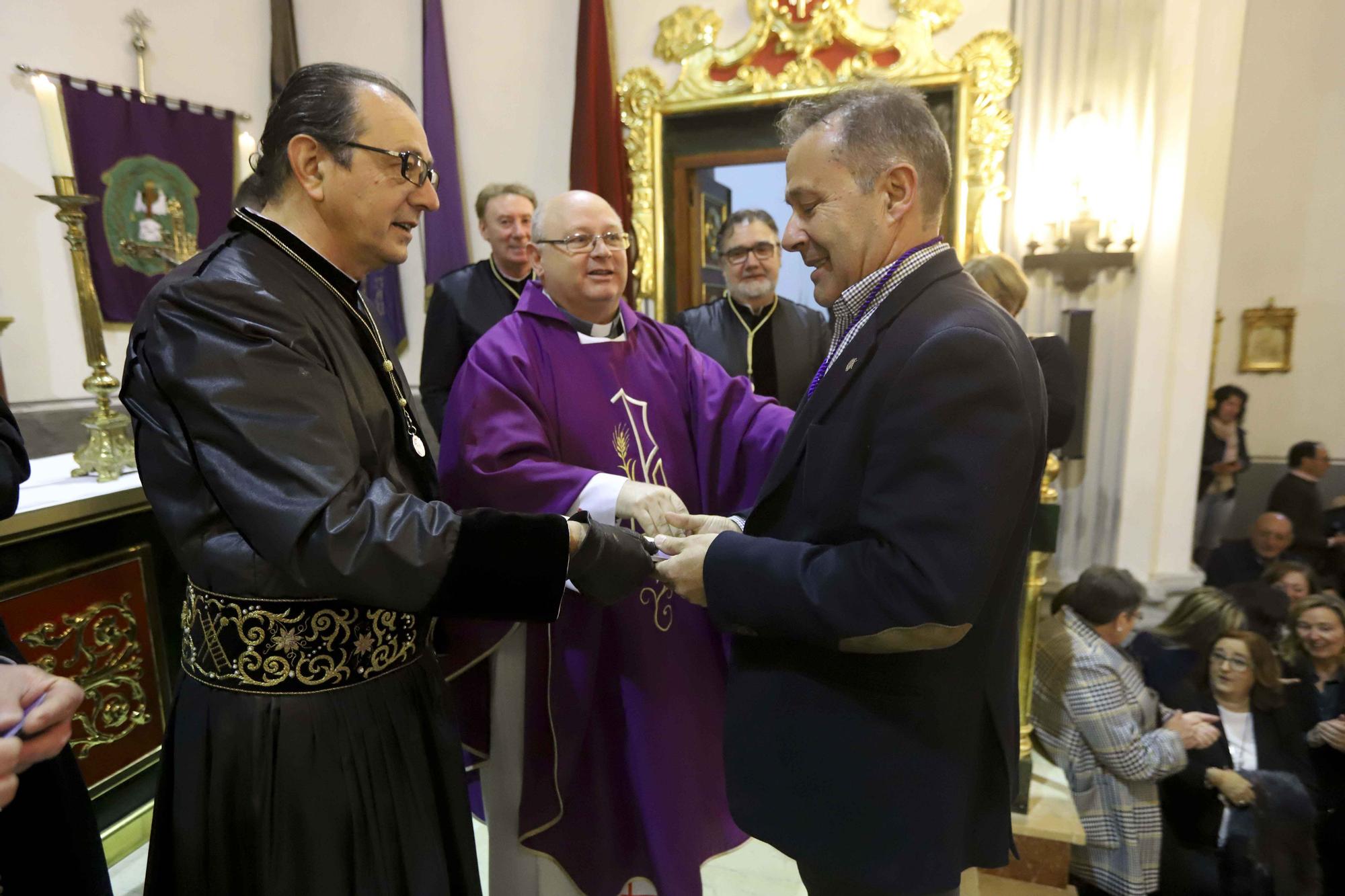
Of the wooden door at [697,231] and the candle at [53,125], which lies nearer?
the candle at [53,125]

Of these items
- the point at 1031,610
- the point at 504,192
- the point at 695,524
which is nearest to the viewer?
the point at 695,524

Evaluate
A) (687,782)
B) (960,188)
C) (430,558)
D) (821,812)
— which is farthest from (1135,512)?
(430,558)

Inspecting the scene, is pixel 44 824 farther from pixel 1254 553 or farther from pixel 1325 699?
pixel 1254 553

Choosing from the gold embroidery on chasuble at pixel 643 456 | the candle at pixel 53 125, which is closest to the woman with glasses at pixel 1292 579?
the gold embroidery on chasuble at pixel 643 456

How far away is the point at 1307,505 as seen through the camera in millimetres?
4754

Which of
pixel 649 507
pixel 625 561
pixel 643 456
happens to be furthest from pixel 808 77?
pixel 625 561

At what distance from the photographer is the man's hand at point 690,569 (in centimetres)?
133

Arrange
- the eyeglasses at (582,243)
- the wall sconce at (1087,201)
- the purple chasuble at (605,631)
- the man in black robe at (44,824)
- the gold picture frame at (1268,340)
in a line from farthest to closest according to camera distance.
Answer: the gold picture frame at (1268,340)
the wall sconce at (1087,201)
the eyeglasses at (582,243)
the purple chasuble at (605,631)
the man in black robe at (44,824)

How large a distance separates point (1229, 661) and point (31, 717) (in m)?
3.34

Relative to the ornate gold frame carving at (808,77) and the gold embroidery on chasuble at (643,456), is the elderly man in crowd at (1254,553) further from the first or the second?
the gold embroidery on chasuble at (643,456)

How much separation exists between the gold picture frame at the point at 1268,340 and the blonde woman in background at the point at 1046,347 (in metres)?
3.80

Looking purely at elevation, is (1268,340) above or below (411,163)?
below

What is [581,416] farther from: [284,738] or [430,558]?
[284,738]

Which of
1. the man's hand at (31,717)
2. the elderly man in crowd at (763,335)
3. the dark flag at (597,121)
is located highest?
the dark flag at (597,121)
